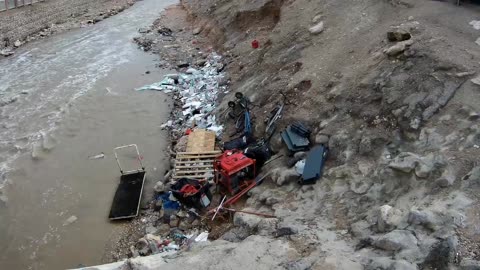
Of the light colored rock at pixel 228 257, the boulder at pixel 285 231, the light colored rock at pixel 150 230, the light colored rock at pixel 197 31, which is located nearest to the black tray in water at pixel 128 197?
the light colored rock at pixel 150 230

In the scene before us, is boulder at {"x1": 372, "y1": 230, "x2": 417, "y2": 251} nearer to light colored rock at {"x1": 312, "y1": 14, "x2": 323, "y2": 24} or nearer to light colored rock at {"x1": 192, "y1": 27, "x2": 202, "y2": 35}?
light colored rock at {"x1": 312, "y1": 14, "x2": 323, "y2": 24}

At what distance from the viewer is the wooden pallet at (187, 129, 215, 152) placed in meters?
10.2

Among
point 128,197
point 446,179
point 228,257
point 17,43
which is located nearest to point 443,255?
Answer: point 446,179

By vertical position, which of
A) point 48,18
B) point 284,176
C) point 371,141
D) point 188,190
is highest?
point 371,141

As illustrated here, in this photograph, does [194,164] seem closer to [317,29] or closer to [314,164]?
[314,164]

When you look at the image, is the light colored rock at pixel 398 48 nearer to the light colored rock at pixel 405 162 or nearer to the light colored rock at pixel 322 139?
the light colored rock at pixel 322 139

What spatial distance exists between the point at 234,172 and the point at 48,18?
19567 millimetres

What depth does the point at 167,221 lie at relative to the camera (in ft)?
28.5

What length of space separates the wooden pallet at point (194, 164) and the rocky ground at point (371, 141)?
Answer: 1287 mm

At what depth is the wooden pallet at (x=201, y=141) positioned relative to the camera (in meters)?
10.2

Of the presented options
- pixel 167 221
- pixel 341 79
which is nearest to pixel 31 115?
pixel 167 221

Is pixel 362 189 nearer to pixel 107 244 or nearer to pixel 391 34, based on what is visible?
pixel 391 34

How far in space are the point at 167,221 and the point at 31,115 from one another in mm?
7459

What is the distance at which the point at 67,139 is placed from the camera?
1225 cm
